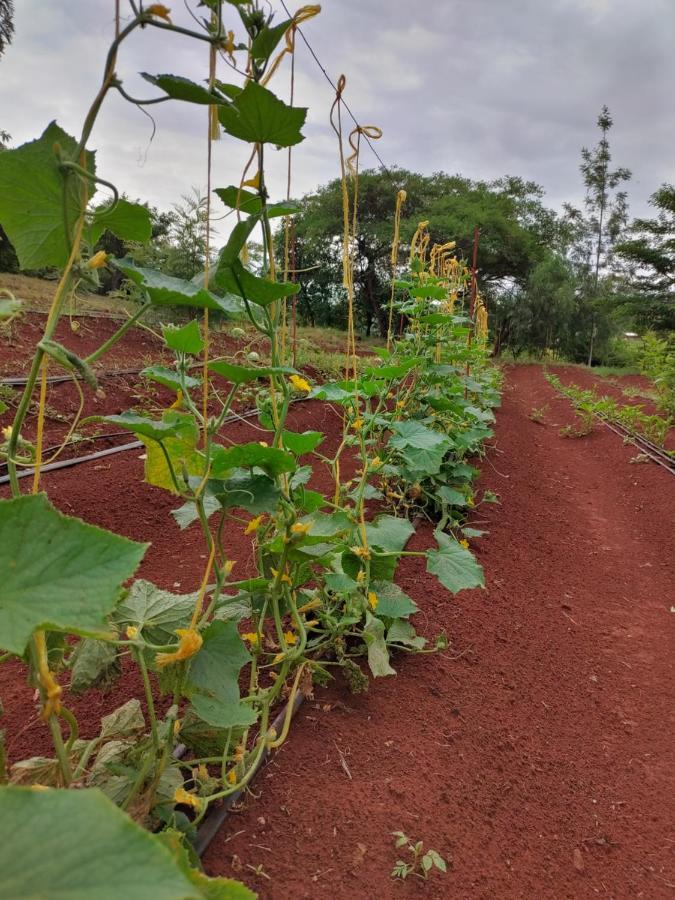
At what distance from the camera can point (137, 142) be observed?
3.00ft

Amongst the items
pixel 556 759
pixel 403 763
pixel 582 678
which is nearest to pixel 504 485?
pixel 582 678

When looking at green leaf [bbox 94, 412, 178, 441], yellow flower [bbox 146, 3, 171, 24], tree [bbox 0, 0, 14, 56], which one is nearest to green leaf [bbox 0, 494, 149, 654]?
green leaf [bbox 94, 412, 178, 441]

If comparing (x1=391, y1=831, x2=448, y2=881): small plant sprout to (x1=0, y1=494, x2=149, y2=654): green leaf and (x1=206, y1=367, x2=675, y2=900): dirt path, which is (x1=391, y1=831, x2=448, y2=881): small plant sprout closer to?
(x1=206, y1=367, x2=675, y2=900): dirt path

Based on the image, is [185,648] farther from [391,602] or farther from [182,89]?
[391,602]

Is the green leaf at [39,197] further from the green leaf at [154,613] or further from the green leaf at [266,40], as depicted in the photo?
the green leaf at [154,613]

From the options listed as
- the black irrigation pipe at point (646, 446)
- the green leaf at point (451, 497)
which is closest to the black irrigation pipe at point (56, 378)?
the green leaf at point (451, 497)

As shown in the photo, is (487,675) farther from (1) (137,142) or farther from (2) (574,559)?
(1) (137,142)

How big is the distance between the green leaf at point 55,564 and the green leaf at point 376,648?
A: 1.20 m

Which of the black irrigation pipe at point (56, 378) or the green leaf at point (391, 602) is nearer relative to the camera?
the green leaf at point (391, 602)

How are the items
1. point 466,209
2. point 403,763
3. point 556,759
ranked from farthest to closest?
point 466,209, point 556,759, point 403,763

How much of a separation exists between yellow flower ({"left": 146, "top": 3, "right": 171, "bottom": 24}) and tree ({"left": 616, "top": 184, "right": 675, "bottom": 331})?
17.7 metres

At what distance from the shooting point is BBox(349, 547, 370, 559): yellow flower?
1636 mm

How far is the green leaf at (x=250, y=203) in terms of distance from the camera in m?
1.10

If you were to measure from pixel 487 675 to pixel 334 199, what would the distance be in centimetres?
2077
